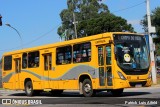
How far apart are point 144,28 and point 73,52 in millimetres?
59008

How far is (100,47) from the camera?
66.8ft

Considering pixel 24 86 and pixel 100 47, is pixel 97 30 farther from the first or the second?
pixel 100 47

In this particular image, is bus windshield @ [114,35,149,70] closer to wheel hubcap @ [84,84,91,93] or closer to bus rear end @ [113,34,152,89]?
bus rear end @ [113,34,152,89]

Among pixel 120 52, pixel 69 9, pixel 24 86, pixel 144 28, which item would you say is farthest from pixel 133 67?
pixel 69 9

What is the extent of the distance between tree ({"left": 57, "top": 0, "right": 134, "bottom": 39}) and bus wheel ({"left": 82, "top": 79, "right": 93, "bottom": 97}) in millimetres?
71221

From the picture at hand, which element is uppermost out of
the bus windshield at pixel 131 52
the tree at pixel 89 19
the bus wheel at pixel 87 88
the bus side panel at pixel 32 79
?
the tree at pixel 89 19

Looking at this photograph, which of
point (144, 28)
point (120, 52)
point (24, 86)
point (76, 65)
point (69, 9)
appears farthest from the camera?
point (69, 9)

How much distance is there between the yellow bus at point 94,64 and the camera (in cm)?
1970

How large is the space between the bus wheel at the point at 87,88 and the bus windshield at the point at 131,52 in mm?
2169

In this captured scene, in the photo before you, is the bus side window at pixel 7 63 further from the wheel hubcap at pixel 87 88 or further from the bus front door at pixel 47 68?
the wheel hubcap at pixel 87 88

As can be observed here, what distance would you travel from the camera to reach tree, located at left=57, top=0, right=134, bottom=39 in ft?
305

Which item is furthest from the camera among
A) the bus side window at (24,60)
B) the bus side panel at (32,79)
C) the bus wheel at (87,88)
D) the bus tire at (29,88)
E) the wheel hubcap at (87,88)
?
the bus side window at (24,60)

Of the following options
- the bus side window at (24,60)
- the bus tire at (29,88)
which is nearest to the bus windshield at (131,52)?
the bus tire at (29,88)

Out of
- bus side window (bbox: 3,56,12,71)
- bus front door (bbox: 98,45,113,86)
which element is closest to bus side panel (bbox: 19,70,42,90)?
bus side window (bbox: 3,56,12,71)
